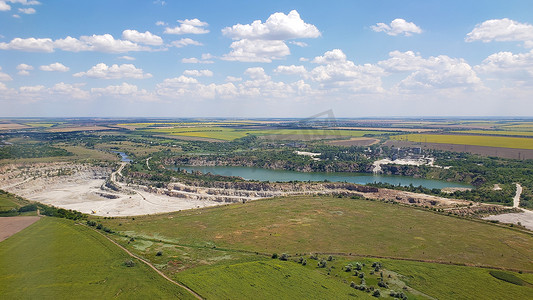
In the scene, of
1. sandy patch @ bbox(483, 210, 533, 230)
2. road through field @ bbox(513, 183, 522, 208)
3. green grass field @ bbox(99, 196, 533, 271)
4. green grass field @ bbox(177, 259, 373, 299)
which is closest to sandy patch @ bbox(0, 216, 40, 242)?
green grass field @ bbox(99, 196, 533, 271)

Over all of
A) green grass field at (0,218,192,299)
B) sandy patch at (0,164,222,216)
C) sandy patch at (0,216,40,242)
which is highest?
sandy patch at (0,216,40,242)

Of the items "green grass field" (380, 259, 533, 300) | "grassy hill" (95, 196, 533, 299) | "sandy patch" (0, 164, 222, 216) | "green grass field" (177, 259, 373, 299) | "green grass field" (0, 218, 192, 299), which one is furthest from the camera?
"sandy patch" (0, 164, 222, 216)

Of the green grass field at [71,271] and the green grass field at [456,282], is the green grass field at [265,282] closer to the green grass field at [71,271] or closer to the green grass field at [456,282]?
the green grass field at [71,271]

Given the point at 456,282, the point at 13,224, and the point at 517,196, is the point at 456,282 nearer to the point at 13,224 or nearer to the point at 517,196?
the point at 517,196

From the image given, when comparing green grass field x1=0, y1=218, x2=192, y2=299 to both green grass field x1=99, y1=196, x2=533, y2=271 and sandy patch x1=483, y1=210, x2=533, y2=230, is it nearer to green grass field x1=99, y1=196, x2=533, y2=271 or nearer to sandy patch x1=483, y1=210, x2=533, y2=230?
green grass field x1=99, y1=196, x2=533, y2=271

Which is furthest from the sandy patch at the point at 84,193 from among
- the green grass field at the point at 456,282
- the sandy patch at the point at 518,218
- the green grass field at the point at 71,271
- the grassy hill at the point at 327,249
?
the sandy patch at the point at 518,218
